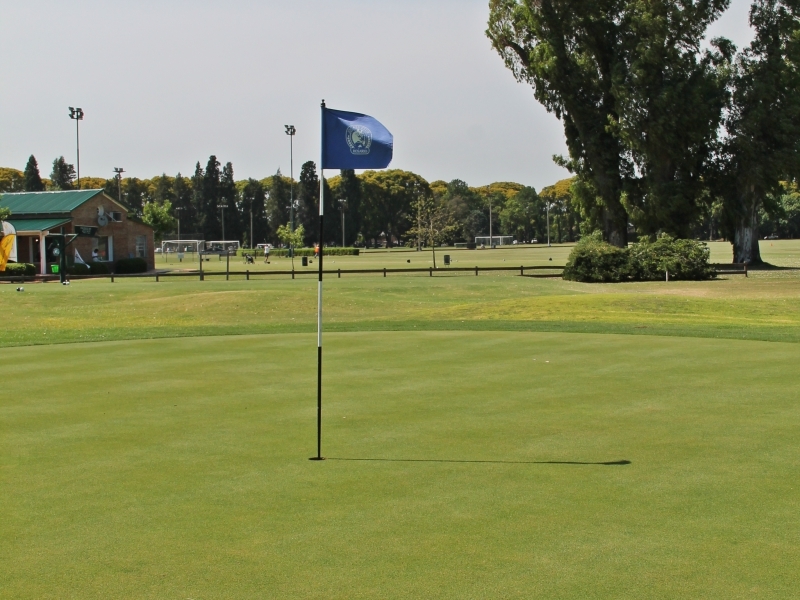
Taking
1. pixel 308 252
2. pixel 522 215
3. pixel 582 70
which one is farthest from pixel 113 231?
pixel 522 215

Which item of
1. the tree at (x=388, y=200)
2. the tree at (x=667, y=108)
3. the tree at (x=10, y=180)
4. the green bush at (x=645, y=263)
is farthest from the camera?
the tree at (x=388, y=200)

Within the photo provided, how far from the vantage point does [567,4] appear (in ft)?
198

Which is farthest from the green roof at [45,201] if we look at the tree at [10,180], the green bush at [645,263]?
the tree at [10,180]

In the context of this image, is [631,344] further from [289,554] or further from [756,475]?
[289,554]

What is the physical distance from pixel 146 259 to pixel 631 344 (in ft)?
233

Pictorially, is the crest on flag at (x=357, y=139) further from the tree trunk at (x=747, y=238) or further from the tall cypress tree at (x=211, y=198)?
the tall cypress tree at (x=211, y=198)

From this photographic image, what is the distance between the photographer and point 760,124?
2430 inches

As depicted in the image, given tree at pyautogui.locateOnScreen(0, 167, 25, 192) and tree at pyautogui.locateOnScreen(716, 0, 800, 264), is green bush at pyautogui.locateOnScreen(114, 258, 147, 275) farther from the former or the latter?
tree at pyautogui.locateOnScreen(0, 167, 25, 192)

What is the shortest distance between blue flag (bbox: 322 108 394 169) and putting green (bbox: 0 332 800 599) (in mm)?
2725

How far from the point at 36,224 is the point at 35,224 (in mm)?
81

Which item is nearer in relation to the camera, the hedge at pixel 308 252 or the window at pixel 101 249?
the window at pixel 101 249

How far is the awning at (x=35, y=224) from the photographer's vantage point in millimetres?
70750

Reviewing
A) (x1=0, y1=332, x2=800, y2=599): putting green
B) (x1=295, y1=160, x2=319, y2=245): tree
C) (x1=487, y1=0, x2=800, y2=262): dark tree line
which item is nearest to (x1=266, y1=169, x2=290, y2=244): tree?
(x1=295, y1=160, x2=319, y2=245): tree

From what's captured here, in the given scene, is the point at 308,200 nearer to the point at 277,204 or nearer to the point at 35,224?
the point at 277,204
